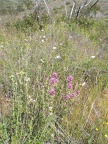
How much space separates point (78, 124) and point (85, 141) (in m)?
0.15

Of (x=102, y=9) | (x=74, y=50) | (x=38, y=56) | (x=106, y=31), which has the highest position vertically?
(x=38, y=56)

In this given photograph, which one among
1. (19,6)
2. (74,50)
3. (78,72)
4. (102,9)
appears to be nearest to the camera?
(78,72)

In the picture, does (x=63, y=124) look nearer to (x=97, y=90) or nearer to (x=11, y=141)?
(x=11, y=141)

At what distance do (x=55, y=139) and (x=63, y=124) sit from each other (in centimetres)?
17

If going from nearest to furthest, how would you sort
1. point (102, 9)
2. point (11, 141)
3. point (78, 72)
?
point (11, 141), point (78, 72), point (102, 9)

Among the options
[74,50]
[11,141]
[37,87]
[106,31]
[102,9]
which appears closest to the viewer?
[11,141]

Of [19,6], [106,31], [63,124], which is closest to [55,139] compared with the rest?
[63,124]

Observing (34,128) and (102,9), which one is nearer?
(34,128)

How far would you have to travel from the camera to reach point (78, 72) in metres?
3.25

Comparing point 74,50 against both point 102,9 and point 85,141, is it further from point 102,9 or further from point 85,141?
point 102,9

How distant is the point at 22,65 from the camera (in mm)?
2883

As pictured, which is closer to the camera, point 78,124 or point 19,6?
point 78,124

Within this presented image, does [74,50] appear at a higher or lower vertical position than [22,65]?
lower

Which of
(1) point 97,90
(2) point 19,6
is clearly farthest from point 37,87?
(2) point 19,6
